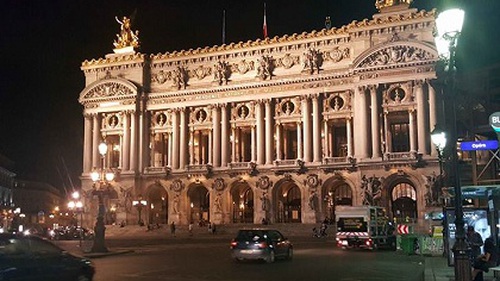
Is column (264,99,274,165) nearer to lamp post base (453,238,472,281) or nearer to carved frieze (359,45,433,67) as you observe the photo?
carved frieze (359,45,433,67)

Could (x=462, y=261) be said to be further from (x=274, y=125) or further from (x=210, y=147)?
(x=210, y=147)

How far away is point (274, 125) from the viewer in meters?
69.1

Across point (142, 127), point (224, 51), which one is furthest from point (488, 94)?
point (142, 127)

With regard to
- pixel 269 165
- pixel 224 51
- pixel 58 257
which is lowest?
pixel 58 257

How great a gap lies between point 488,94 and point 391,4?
33.0 metres

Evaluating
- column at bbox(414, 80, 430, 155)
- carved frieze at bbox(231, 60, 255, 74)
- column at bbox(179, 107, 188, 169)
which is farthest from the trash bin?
column at bbox(179, 107, 188, 169)

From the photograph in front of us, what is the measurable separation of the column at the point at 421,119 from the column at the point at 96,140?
40.6 m

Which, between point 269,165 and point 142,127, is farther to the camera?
point 142,127

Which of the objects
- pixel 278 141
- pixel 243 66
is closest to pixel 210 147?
pixel 278 141

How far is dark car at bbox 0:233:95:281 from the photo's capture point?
13.2 m

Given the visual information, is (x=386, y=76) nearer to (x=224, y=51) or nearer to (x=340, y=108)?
(x=340, y=108)

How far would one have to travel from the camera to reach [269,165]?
221ft

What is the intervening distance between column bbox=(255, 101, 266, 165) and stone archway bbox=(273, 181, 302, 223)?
411cm

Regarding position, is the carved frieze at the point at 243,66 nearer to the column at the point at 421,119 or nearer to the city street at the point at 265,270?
the column at the point at 421,119
